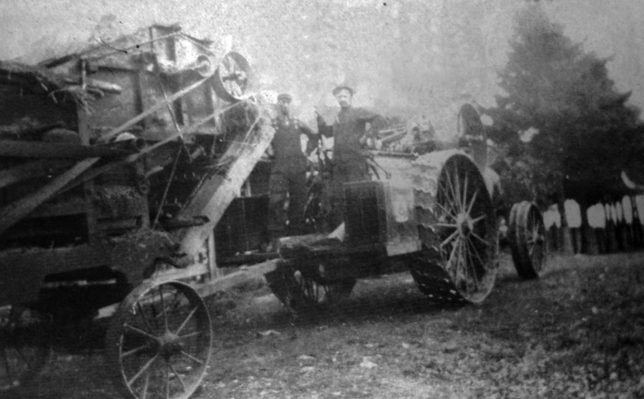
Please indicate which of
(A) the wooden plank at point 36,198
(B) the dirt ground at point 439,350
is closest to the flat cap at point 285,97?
(B) the dirt ground at point 439,350

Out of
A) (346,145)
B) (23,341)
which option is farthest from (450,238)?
(23,341)

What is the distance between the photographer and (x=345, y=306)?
24.4 feet

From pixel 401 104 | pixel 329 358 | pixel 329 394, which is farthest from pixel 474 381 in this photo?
pixel 401 104

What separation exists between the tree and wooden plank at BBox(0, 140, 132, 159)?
13.5ft

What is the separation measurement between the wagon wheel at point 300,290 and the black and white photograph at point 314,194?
4 centimetres

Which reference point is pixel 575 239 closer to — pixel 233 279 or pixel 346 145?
pixel 346 145

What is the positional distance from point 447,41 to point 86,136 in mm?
3830

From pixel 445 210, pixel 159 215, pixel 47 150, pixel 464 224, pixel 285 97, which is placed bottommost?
pixel 464 224

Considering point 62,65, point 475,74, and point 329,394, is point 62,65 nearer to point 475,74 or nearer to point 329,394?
point 329,394

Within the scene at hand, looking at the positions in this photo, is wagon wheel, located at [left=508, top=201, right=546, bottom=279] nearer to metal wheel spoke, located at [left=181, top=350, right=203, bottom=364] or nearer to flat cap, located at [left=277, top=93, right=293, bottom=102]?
flat cap, located at [left=277, top=93, right=293, bottom=102]

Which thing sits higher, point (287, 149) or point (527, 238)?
point (287, 149)

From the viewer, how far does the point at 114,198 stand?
13.2 ft

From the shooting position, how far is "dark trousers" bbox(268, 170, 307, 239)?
6.68 metres

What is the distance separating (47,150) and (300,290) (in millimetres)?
4304
